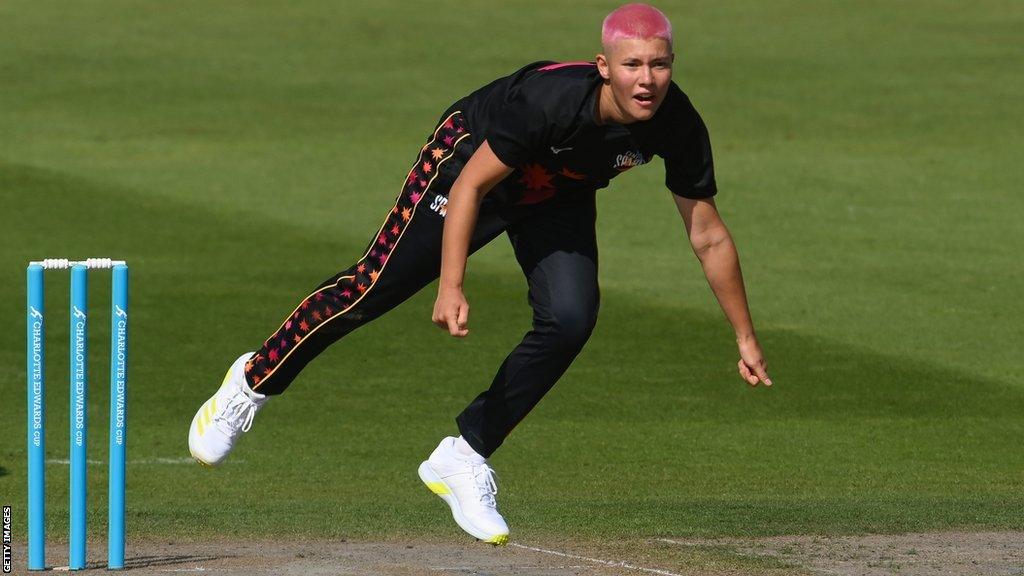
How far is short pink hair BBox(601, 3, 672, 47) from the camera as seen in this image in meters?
7.37

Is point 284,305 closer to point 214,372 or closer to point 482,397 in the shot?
point 214,372

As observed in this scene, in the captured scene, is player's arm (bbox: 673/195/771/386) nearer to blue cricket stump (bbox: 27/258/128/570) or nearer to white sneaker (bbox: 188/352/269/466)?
white sneaker (bbox: 188/352/269/466)

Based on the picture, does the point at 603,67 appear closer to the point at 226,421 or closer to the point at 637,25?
the point at 637,25

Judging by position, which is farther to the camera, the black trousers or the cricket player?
the black trousers

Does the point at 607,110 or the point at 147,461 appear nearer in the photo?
the point at 607,110

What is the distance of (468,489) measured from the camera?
8.12 m

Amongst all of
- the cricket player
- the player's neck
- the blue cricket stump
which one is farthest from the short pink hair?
the blue cricket stump

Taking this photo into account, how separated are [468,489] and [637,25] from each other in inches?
82.9

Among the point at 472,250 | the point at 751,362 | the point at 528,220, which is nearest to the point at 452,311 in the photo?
the point at 472,250

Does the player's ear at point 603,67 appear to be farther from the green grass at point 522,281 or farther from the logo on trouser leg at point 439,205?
the green grass at point 522,281

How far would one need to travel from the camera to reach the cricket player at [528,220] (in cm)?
749

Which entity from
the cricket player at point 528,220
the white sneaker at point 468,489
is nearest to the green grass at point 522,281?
the white sneaker at point 468,489

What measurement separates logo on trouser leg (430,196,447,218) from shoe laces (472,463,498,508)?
111cm

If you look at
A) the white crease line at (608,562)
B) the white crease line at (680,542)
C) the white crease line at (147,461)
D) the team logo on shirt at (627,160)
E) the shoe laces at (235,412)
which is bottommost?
the white crease line at (608,562)
